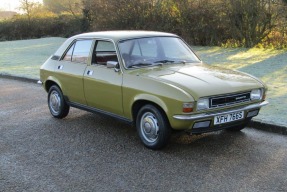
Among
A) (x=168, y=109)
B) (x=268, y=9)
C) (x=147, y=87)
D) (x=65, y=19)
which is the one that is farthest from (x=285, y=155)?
(x=65, y=19)

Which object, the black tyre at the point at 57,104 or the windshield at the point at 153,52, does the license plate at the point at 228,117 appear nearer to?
the windshield at the point at 153,52

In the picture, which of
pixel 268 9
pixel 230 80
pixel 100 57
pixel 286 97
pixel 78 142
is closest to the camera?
pixel 230 80

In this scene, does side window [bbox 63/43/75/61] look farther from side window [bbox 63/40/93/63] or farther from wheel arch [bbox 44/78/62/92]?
wheel arch [bbox 44/78/62/92]

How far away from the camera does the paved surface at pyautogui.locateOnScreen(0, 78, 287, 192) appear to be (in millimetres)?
4293

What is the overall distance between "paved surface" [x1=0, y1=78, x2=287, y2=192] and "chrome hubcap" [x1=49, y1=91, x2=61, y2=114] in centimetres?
33

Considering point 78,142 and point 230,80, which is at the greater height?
point 230,80

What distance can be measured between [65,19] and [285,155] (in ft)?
99.1

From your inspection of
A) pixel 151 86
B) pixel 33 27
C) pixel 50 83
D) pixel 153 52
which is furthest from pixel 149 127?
pixel 33 27

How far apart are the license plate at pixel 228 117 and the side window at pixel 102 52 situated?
6.54 feet

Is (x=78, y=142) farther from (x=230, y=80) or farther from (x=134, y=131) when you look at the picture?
(x=230, y=80)

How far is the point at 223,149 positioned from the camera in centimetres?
536

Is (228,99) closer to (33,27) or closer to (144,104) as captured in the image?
(144,104)

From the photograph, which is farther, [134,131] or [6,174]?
[134,131]

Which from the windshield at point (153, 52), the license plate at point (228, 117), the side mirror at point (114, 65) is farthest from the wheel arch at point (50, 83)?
the license plate at point (228, 117)
